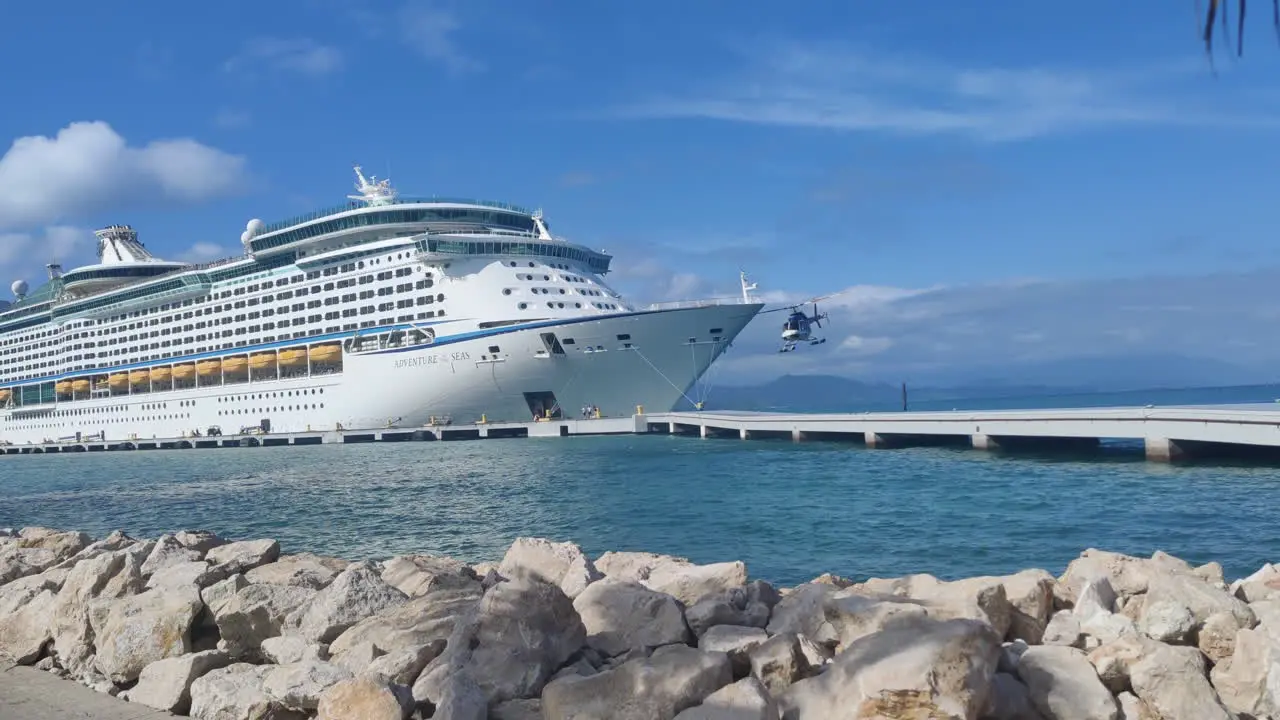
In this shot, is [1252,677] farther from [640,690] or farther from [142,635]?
[142,635]

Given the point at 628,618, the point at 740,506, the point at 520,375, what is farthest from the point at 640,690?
the point at 520,375

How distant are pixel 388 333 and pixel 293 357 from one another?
25.7ft

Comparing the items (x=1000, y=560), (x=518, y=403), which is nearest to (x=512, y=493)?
(x=1000, y=560)

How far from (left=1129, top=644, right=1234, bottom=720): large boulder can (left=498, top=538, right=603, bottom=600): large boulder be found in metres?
3.75

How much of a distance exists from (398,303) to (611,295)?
34.6 ft

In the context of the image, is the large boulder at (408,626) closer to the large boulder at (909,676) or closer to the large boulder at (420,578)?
the large boulder at (420,578)

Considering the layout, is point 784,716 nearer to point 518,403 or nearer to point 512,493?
point 512,493

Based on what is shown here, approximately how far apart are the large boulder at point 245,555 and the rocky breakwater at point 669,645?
0.92m

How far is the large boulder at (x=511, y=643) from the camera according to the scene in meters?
4.79

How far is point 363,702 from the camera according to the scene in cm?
448

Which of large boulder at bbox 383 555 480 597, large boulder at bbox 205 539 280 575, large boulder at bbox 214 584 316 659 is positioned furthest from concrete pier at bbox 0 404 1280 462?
large boulder at bbox 214 584 316 659

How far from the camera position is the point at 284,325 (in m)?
50.3

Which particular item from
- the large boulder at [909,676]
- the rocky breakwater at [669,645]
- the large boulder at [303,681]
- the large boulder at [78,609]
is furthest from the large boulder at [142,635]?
the large boulder at [909,676]

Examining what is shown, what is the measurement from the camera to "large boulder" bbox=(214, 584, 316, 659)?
6180mm
